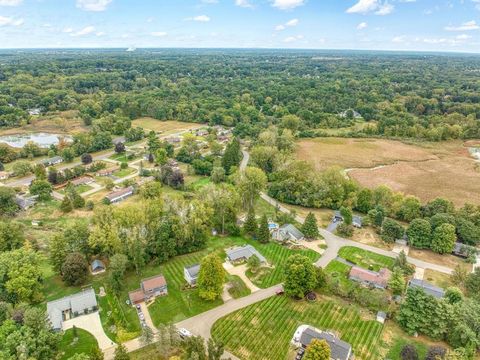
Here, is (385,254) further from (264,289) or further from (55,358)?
(55,358)

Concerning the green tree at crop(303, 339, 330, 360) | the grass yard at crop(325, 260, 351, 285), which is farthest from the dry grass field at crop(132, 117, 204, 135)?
the green tree at crop(303, 339, 330, 360)

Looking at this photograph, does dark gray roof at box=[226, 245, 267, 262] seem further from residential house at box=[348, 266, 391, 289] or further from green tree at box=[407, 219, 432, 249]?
green tree at box=[407, 219, 432, 249]

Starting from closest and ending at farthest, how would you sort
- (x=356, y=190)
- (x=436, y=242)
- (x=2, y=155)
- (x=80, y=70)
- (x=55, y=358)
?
(x=55, y=358), (x=436, y=242), (x=356, y=190), (x=2, y=155), (x=80, y=70)

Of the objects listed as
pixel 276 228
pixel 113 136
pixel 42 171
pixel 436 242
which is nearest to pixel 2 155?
pixel 42 171

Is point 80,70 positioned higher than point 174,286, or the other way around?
point 80,70

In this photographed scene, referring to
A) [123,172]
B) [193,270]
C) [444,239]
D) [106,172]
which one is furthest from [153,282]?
[106,172]

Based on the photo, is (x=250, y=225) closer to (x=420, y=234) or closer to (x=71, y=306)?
(x=420, y=234)

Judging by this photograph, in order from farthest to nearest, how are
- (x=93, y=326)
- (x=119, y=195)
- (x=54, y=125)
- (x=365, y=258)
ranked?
(x=54, y=125) < (x=119, y=195) < (x=365, y=258) < (x=93, y=326)
